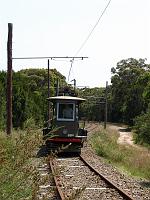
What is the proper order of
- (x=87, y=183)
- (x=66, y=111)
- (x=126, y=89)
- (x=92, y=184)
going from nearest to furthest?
1. (x=87, y=183)
2. (x=92, y=184)
3. (x=66, y=111)
4. (x=126, y=89)

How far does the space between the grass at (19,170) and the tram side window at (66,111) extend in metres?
21.0

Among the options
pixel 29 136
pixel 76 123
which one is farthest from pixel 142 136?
pixel 29 136

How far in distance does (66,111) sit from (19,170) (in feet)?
70.4

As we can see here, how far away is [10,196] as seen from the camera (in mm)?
4613

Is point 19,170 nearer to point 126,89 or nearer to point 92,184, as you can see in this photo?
point 92,184

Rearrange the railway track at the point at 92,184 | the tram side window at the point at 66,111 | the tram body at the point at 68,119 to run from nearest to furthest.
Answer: the railway track at the point at 92,184 < the tram body at the point at 68,119 < the tram side window at the point at 66,111

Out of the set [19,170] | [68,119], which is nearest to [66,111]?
[68,119]

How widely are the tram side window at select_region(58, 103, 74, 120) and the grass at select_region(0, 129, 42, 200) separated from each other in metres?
21.0

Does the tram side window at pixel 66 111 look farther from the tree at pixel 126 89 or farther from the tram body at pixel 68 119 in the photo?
the tree at pixel 126 89

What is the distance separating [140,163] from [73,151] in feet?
11.0

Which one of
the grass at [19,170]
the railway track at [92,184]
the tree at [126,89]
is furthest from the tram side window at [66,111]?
the tree at [126,89]

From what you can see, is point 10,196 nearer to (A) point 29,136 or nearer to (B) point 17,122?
(A) point 29,136

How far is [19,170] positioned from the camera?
481cm

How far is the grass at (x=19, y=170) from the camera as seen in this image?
4.64m
